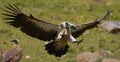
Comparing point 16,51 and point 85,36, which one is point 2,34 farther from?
point 16,51

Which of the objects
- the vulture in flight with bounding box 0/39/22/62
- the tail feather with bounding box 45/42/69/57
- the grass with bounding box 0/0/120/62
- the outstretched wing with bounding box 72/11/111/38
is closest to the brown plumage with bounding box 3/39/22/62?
the vulture in flight with bounding box 0/39/22/62

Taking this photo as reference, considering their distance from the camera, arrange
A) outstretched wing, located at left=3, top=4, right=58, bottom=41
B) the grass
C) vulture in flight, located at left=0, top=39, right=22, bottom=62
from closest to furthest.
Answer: outstretched wing, located at left=3, top=4, right=58, bottom=41
vulture in flight, located at left=0, top=39, right=22, bottom=62
the grass

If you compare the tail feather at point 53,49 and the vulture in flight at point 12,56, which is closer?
the tail feather at point 53,49

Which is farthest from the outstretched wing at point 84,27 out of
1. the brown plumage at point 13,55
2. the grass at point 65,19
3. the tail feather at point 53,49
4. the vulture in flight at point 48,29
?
the grass at point 65,19

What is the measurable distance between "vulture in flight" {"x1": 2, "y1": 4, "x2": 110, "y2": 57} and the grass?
5.52ft

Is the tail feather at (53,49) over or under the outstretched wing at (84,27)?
under

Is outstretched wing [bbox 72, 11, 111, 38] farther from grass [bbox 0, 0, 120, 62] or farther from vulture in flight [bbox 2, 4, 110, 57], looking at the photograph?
grass [bbox 0, 0, 120, 62]

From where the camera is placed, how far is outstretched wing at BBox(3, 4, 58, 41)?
362 inches

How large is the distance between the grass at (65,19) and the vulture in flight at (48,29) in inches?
66.2

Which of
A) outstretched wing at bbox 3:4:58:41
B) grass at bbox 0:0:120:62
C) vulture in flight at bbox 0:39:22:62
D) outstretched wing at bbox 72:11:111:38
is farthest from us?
grass at bbox 0:0:120:62

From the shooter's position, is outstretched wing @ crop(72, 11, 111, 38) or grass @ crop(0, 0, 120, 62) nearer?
outstretched wing @ crop(72, 11, 111, 38)

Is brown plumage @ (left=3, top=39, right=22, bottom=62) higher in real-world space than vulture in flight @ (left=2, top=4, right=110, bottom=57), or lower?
lower

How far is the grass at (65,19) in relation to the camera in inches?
494

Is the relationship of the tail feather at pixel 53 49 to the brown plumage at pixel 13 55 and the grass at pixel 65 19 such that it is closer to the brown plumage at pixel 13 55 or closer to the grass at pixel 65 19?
the brown plumage at pixel 13 55
